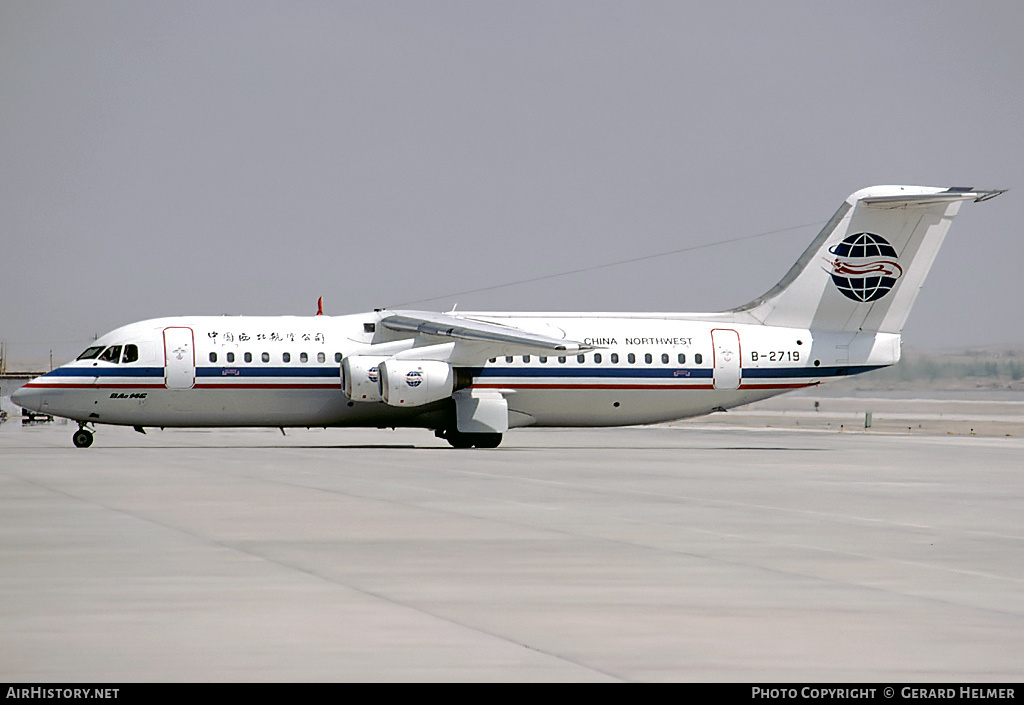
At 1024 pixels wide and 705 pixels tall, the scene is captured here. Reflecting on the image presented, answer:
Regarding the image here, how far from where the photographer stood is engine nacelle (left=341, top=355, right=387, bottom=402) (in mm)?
37875

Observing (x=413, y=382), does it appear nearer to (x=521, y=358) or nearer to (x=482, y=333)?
(x=482, y=333)

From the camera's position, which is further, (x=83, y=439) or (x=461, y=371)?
(x=461, y=371)

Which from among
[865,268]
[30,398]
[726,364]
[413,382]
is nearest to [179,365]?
[30,398]

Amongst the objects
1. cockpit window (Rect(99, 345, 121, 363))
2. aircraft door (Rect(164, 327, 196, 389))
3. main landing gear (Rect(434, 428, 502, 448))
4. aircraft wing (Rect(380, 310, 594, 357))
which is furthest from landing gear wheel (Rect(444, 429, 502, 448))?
cockpit window (Rect(99, 345, 121, 363))

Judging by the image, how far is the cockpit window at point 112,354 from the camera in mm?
38281

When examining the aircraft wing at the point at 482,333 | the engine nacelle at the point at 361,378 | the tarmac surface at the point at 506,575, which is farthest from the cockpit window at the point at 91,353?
the tarmac surface at the point at 506,575

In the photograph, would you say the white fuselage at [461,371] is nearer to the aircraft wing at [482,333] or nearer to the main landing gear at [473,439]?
the aircraft wing at [482,333]

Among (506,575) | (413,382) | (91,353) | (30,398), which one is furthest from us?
(91,353)

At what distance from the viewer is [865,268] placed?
4262 centimetres

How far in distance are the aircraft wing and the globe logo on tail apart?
9.84 metres

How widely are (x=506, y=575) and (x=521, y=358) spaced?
89.0 ft

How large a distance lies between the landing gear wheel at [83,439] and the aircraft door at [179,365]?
8.59ft

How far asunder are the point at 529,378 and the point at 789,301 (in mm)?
8891

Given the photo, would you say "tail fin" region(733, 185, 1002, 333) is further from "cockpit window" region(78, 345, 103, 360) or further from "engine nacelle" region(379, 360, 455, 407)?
"cockpit window" region(78, 345, 103, 360)
